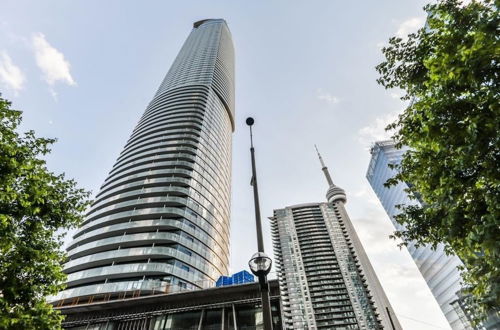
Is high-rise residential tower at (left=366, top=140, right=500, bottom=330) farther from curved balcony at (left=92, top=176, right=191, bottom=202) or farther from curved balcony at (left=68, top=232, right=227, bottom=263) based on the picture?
curved balcony at (left=68, top=232, right=227, bottom=263)

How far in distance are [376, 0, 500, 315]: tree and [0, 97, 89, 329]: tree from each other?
40.5 ft

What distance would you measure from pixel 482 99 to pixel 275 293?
16.4 m

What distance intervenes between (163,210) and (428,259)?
83.5 metres

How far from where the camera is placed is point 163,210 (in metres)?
41.0

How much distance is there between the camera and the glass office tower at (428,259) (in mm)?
68838

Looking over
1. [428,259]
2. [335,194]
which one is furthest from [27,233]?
[335,194]

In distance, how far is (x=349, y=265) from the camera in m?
93.1

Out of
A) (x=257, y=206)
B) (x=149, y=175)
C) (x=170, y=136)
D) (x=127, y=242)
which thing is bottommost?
(x=257, y=206)

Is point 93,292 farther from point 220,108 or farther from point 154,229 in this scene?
point 220,108

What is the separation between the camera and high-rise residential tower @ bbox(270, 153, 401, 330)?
259ft

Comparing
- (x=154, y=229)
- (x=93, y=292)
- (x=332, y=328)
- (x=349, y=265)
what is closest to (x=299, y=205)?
(x=349, y=265)

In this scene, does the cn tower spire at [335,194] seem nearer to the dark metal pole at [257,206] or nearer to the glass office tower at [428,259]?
the glass office tower at [428,259]

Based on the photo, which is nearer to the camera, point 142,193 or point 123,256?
point 123,256

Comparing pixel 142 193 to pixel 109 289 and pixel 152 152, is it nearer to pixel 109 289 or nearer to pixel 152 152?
pixel 152 152
